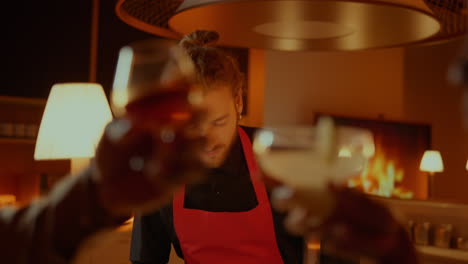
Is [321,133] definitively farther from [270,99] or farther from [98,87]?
[270,99]

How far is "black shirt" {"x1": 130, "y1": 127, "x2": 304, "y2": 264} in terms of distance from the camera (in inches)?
61.7

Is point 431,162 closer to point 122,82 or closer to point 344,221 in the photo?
point 344,221

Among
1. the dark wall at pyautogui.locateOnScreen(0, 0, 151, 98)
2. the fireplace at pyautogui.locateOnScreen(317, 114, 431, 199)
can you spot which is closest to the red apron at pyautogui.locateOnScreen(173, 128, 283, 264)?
the dark wall at pyautogui.locateOnScreen(0, 0, 151, 98)

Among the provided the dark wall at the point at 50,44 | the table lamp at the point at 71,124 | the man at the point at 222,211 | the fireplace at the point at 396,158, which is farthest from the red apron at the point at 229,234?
the fireplace at the point at 396,158

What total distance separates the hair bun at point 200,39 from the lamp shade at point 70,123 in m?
0.99

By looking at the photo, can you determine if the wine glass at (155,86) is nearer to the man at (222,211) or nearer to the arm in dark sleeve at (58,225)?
the arm in dark sleeve at (58,225)

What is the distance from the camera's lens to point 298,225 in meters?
0.59

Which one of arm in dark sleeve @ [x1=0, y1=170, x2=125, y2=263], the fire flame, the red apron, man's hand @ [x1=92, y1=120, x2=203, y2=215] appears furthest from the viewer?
the fire flame

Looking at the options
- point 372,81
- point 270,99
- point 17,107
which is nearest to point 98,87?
point 17,107

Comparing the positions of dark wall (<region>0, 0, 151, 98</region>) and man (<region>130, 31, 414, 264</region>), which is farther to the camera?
dark wall (<region>0, 0, 151, 98</region>)

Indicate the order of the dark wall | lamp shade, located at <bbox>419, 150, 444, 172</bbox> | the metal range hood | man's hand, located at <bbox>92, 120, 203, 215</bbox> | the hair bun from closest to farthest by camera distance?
man's hand, located at <bbox>92, 120, 203, 215</bbox>, the metal range hood, the hair bun, the dark wall, lamp shade, located at <bbox>419, 150, 444, 172</bbox>

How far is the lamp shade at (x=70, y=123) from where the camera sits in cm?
217

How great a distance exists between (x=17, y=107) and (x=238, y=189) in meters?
2.44

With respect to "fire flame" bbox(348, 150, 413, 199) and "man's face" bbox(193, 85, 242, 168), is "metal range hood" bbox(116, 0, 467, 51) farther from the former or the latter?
"fire flame" bbox(348, 150, 413, 199)
